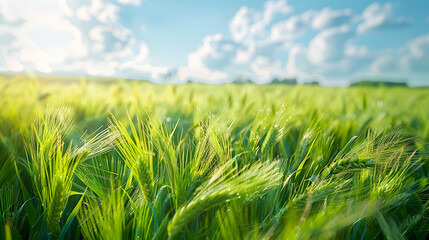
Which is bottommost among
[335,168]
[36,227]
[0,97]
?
[36,227]

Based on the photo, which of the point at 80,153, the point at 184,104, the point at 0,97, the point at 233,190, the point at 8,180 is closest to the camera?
the point at 233,190

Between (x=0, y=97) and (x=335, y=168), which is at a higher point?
(x=0, y=97)

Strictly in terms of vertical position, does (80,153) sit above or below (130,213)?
above

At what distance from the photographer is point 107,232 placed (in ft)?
1.32

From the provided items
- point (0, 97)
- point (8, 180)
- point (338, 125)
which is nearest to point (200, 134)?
point (8, 180)

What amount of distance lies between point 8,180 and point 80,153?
302mm

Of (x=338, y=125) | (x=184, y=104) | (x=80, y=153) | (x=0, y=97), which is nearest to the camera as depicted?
(x=80, y=153)

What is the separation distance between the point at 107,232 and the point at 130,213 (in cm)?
11

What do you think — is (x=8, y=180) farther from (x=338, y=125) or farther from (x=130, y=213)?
(x=338, y=125)

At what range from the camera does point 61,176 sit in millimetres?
450

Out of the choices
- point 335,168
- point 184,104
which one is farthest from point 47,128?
point 184,104

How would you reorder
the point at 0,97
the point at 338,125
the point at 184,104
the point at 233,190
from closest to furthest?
the point at 233,190 < the point at 338,125 < the point at 0,97 < the point at 184,104

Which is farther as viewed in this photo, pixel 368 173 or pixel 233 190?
pixel 368 173

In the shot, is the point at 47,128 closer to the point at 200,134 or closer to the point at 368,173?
the point at 200,134
